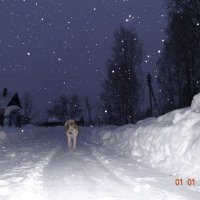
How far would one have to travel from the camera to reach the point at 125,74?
1598 inches

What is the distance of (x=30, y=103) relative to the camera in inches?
4166

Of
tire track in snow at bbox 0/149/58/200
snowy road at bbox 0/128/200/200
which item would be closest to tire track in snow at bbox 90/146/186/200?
snowy road at bbox 0/128/200/200

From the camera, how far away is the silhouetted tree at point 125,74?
40.5 meters

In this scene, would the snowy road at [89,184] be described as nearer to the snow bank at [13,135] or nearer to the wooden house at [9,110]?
the snow bank at [13,135]

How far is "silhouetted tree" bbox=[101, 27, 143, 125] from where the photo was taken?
4047cm

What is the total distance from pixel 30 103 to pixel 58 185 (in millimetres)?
101133

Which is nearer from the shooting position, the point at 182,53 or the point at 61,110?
the point at 182,53

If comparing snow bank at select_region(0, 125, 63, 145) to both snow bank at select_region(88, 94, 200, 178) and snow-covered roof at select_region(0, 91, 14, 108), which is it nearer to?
snow bank at select_region(88, 94, 200, 178)

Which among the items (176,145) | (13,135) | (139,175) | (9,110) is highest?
Result: (9,110)

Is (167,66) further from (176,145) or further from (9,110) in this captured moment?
(176,145)
